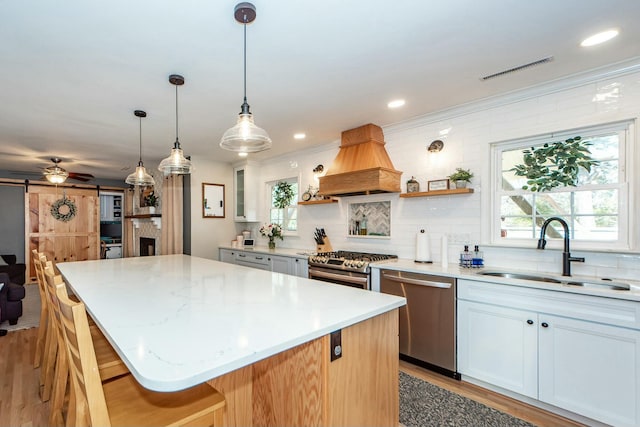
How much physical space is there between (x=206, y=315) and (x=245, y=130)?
1005 millimetres

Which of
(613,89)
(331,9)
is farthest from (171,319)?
(613,89)

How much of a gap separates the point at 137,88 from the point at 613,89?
3.62 meters

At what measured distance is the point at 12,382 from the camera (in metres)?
2.56

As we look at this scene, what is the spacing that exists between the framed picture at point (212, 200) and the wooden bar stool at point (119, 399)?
424 cm

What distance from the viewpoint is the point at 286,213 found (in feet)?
16.9

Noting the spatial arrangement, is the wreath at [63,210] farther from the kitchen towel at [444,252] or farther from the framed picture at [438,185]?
the kitchen towel at [444,252]

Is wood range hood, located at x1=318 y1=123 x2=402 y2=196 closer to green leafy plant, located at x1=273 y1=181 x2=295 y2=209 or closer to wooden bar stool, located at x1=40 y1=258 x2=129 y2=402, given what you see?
green leafy plant, located at x1=273 y1=181 x2=295 y2=209

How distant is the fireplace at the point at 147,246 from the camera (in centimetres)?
629

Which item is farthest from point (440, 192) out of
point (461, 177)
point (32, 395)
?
point (32, 395)

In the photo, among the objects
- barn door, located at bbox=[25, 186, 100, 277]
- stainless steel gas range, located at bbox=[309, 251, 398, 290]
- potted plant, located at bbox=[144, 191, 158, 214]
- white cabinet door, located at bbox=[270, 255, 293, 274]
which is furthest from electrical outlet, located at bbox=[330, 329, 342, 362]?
barn door, located at bbox=[25, 186, 100, 277]

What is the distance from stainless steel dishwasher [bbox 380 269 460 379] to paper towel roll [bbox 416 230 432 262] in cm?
42

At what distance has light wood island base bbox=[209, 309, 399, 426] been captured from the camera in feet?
4.25

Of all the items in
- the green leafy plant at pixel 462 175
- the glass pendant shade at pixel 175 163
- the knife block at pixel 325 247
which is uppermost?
the glass pendant shade at pixel 175 163

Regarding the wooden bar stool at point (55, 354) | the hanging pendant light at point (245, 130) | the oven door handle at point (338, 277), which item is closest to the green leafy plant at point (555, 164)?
the oven door handle at point (338, 277)
